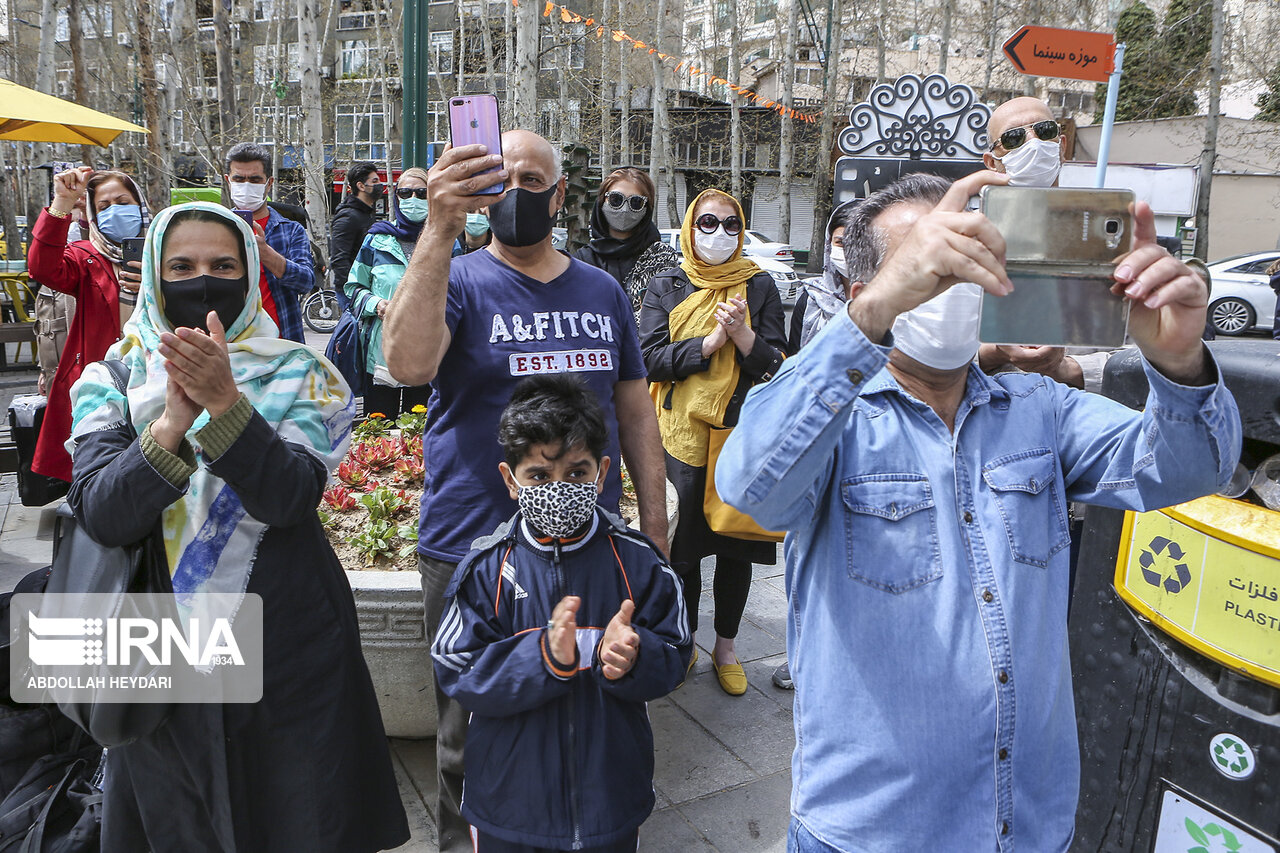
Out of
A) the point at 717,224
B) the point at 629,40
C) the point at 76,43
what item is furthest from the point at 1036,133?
the point at 76,43

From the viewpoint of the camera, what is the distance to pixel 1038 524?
5.04ft

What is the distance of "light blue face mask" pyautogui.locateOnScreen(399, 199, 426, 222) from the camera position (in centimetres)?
569

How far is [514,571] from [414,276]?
2.45 feet

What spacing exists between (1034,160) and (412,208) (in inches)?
136

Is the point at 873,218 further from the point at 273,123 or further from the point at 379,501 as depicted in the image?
the point at 273,123

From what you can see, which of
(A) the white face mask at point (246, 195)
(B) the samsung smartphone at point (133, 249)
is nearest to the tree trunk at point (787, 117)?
(A) the white face mask at point (246, 195)

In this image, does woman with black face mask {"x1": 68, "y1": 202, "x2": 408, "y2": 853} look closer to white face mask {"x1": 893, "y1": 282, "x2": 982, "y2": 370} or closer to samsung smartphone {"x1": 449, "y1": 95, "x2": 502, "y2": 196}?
samsung smartphone {"x1": 449, "y1": 95, "x2": 502, "y2": 196}

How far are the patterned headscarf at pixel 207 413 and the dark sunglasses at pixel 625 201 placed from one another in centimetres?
249

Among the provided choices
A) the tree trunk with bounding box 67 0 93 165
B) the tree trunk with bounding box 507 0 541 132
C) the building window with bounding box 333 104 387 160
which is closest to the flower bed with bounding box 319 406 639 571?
the tree trunk with bounding box 507 0 541 132

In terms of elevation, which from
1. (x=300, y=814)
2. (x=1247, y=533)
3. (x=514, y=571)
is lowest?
(x=300, y=814)

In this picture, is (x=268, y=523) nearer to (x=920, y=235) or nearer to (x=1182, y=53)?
(x=920, y=235)

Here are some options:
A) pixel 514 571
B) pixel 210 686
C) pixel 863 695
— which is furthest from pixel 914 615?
pixel 210 686

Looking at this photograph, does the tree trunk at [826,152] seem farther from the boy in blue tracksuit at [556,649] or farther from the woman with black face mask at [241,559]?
the woman with black face mask at [241,559]

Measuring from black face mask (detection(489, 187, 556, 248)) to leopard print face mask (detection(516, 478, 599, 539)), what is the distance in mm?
711
